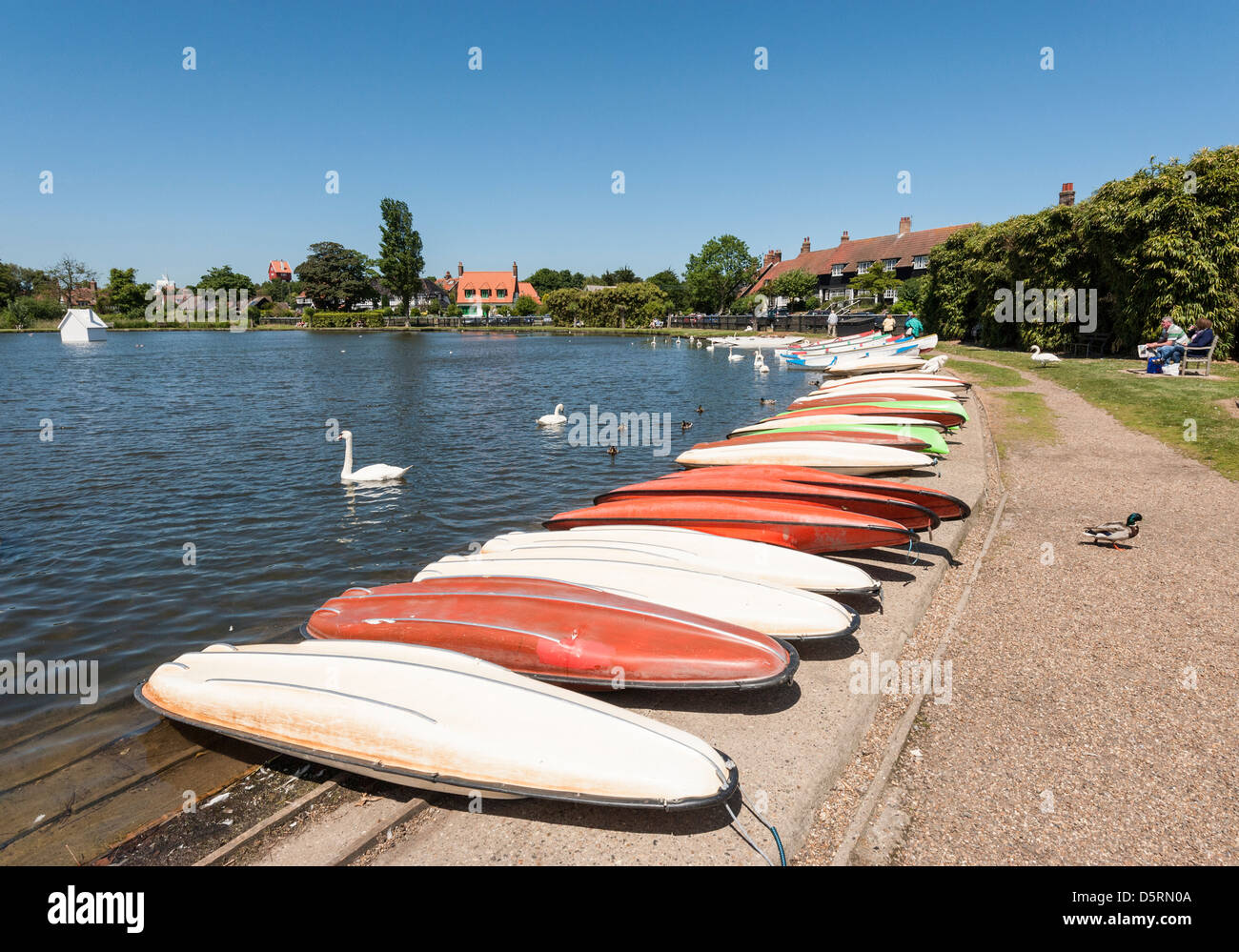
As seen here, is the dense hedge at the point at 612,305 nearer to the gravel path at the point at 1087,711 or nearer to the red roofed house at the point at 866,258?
the red roofed house at the point at 866,258

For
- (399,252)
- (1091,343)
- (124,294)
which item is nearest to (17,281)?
(124,294)

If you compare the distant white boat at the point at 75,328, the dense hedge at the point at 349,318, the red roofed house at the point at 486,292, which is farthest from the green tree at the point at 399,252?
the distant white boat at the point at 75,328

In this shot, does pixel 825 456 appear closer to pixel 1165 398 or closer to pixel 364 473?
pixel 364 473

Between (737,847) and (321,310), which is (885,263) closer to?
(737,847)

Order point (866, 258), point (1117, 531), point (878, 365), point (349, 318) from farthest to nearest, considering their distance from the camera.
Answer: point (349, 318) → point (866, 258) → point (878, 365) → point (1117, 531)

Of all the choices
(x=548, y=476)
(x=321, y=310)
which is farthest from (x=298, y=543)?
(x=321, y=310)

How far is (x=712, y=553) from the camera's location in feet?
23.7

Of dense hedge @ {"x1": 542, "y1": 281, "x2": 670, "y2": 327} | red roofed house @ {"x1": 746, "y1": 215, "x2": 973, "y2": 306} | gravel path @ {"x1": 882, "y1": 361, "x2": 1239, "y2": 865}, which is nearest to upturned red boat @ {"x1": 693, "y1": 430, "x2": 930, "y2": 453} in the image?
gravel path @ {"x1": 882, "y1": 361, "x2": 1239, "y2": 865}

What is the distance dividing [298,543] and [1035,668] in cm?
1055

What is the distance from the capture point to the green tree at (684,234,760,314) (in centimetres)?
9769

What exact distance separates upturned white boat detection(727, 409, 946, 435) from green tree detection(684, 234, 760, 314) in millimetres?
88288

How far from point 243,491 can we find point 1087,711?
15.1m

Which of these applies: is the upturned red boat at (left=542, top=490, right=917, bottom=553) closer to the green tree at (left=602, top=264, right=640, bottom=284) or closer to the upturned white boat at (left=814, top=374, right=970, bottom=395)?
the upturned white boat at (left=814, top=374, right=970, bottom=395)

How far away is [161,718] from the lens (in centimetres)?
629
